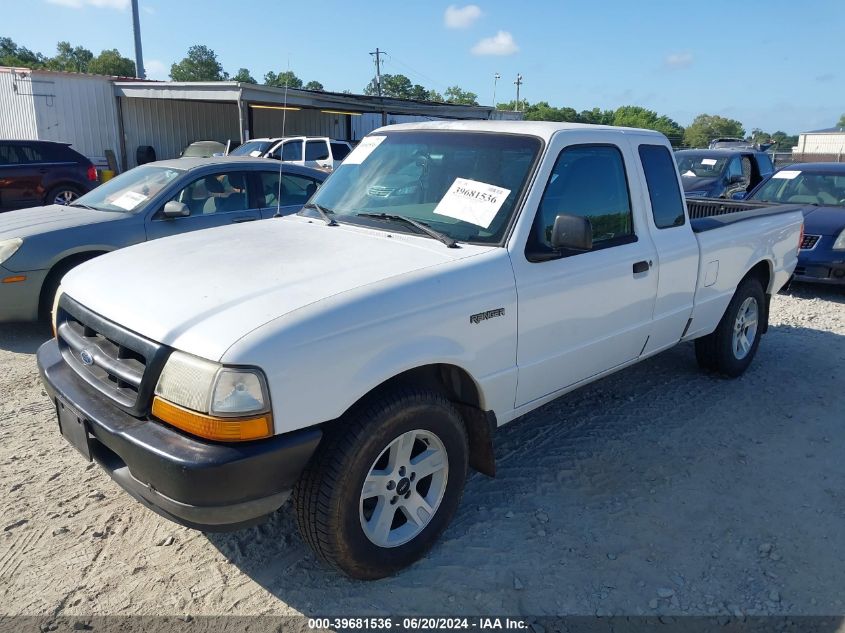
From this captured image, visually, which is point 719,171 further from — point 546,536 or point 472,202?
point 546,536

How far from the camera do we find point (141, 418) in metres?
2.51

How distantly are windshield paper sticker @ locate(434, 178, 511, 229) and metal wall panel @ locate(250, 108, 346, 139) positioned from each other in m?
26.6

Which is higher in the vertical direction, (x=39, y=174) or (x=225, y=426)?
(x=39, y=174)

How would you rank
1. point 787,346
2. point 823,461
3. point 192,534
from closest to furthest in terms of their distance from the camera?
point 192,534 < point 823,461 < point 787,346

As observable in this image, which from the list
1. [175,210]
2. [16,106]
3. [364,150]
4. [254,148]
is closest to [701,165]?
[175,210]

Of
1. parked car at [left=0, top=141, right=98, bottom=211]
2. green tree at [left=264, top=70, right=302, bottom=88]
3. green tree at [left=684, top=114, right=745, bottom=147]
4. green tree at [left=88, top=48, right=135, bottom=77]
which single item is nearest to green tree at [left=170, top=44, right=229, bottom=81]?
green tree at [left=88, top=48, right=135, bottom=77]

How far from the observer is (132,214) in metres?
6.29

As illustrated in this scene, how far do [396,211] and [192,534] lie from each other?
1.95 meters

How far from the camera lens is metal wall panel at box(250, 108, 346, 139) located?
29031mm

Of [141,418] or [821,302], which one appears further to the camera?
[821,302]

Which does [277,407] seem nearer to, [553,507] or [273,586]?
[273,586]

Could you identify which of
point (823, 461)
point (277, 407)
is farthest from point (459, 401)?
point (823, 461)

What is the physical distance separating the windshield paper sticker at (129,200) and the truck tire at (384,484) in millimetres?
4721

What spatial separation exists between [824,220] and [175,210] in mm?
7862
